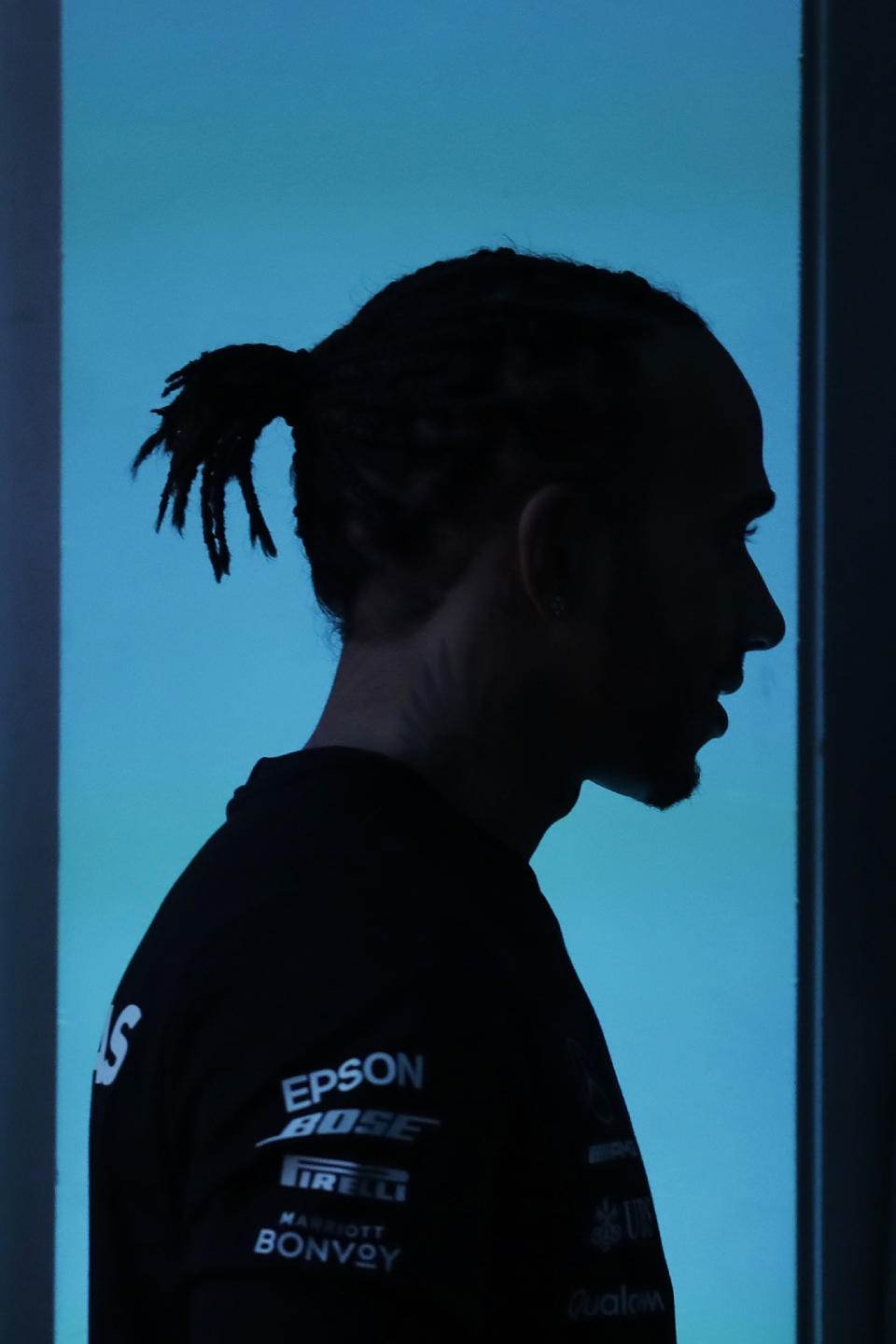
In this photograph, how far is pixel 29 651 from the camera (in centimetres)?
116

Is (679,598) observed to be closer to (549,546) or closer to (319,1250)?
(549,546)

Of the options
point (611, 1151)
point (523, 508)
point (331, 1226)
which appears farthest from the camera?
point (523, 508)

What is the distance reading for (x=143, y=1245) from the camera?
0.56m

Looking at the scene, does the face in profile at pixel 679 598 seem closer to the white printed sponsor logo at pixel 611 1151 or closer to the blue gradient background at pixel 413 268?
the white printed sponsor logo at pixel 611 1151

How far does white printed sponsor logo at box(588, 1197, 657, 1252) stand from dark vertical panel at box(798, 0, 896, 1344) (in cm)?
65

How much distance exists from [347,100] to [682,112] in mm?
323

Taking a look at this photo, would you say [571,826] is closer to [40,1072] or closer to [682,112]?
[40,1072]

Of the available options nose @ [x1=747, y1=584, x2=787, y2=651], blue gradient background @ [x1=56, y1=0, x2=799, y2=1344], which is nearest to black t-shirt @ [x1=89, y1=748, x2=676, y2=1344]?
nose @ [x1=747, y1=584, x2=787, y2=651]

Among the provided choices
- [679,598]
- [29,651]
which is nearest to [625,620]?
[679,598]

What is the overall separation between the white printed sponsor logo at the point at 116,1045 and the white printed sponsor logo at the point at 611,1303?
0.23 meters

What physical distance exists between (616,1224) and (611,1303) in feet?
0.10

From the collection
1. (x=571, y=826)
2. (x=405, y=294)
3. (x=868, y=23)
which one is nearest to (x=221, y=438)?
(x=405, y=294)

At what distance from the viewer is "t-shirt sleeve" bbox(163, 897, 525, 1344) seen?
1.42 feet

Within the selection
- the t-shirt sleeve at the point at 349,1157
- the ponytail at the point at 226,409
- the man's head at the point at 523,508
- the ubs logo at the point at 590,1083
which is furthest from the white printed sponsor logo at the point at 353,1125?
the ponytail at the point at 226,409
